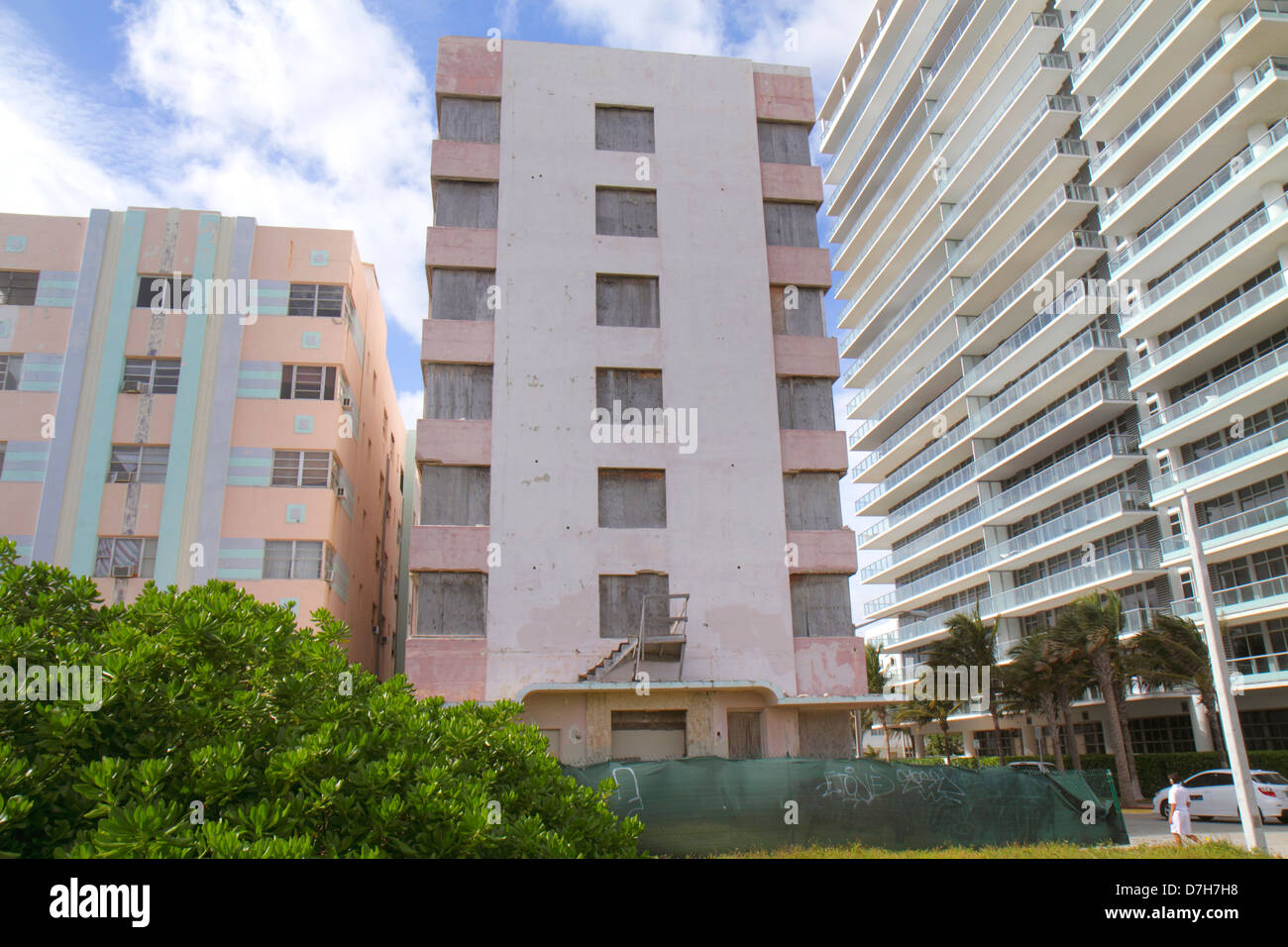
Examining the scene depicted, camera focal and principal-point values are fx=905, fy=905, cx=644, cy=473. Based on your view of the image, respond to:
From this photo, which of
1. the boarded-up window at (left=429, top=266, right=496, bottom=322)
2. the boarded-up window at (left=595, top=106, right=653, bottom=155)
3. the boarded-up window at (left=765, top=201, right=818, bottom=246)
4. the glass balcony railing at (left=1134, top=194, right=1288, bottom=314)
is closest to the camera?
the boarded-up window at (left=429, top=266, right=496, bottom=322)

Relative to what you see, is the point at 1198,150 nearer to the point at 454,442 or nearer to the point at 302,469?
the point at 454,442

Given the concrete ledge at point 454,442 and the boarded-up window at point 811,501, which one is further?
the boarded-up window at point 811,501

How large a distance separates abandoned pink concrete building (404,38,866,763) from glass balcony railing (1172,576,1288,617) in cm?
1986

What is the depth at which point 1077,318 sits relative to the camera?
4916 centimetres

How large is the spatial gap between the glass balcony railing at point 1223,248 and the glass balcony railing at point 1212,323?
1869 millimetres

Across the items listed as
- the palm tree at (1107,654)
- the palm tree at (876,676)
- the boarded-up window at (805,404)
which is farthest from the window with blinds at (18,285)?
the palm tree at (876,676)

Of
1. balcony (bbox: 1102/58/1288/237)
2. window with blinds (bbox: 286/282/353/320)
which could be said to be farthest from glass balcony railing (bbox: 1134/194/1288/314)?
window with blinds (bbox: 286/282/353/320)

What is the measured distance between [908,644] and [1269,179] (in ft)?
135

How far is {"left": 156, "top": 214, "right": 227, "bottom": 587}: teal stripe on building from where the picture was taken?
26.1 metres

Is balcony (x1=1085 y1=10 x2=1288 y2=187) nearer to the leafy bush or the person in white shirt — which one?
the person in white shirt

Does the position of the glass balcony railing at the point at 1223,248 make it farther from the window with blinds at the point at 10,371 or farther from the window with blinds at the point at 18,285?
the window with blinds at the point at 10,371

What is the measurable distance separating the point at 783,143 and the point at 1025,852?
77.4 feet

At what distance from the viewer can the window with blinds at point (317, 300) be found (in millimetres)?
28906
